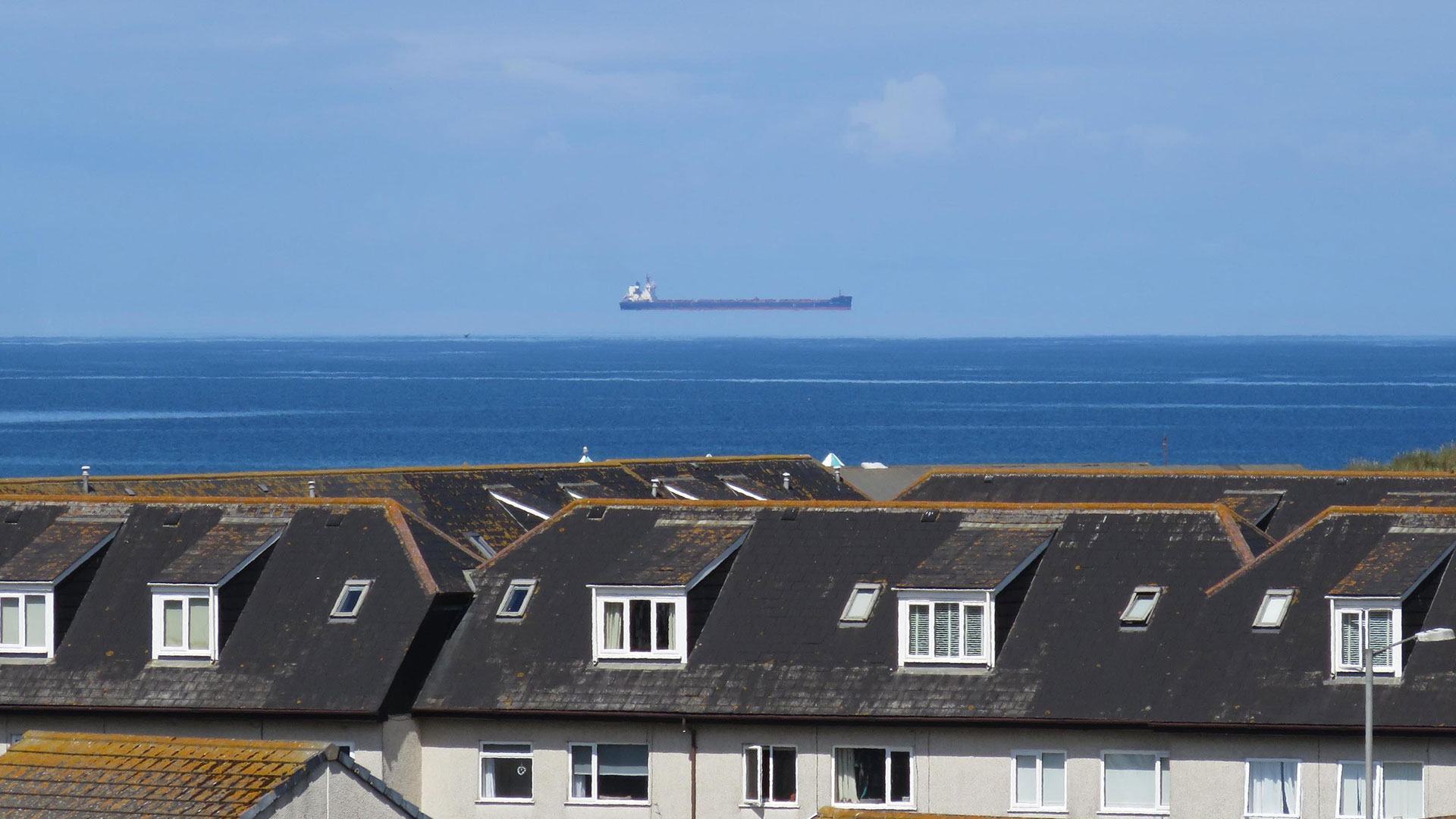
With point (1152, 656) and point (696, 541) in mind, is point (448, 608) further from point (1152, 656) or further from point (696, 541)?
point (1152, 656)

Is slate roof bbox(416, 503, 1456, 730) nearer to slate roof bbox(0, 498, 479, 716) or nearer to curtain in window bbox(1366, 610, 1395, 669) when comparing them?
curtain in window bbox(1366, 610, 1395, 669)

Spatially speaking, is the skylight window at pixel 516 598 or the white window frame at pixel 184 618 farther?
the skylight window at pixel 516 598

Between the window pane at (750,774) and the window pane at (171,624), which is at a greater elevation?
the window pane at (171,624)

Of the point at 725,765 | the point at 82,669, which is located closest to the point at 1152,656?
the point at 725,765

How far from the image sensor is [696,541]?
37375 mm

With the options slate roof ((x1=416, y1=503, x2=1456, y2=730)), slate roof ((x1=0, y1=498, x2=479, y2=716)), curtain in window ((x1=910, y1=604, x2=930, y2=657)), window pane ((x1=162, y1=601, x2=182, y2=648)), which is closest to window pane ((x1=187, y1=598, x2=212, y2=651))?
window pane ((x1=162, y1=601, x2=182, y2=648))

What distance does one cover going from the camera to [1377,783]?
32.0 metres

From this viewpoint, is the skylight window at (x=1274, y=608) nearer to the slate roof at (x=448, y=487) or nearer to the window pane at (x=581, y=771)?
the window pane at (x=581, y=771)

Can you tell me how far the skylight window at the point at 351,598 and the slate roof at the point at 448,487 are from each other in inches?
508

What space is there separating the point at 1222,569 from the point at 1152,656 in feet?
7.32

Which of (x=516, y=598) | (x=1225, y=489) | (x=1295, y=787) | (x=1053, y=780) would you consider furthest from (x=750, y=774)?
(x=1225, y=489)

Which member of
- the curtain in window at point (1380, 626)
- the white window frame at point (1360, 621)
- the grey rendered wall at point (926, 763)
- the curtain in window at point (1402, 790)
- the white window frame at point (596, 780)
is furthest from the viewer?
the white window frame at point (596, 780)

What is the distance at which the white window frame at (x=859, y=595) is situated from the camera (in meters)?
35.3

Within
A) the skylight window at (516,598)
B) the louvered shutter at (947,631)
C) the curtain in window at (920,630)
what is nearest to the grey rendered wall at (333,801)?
the curtain in window at (920,630)
